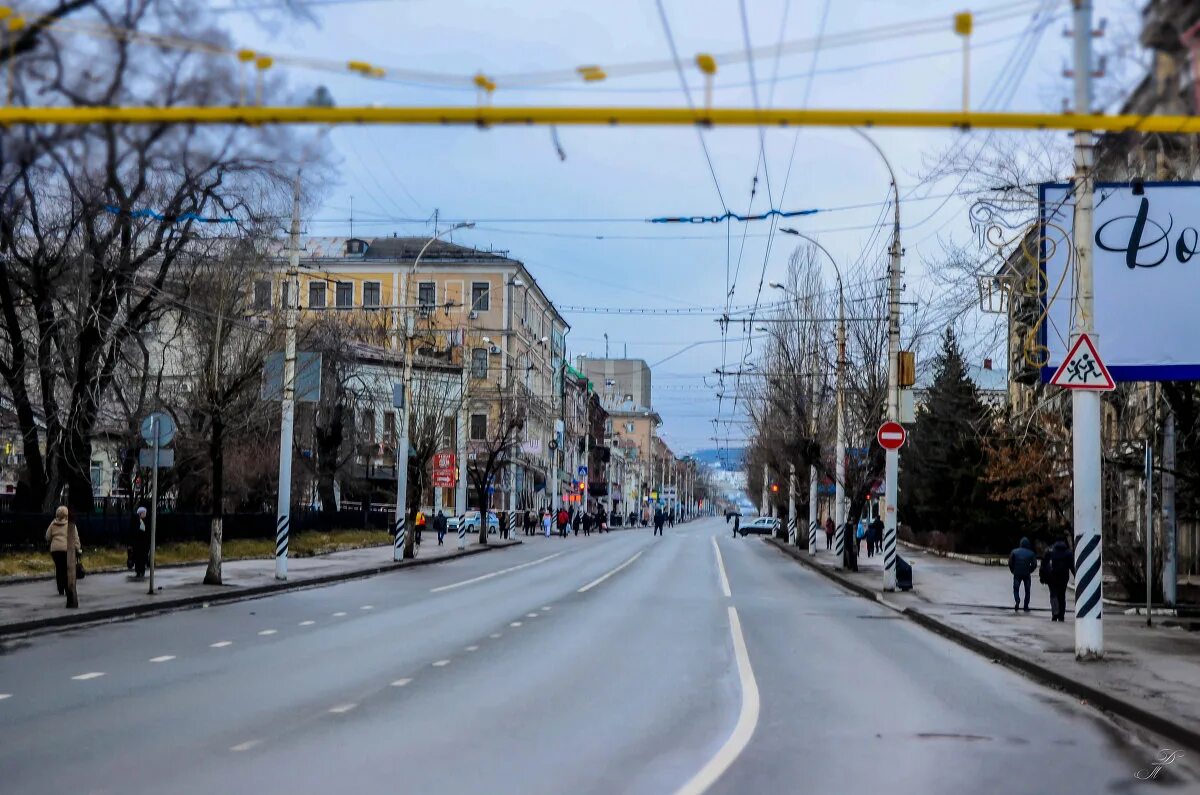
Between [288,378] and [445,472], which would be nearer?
[288,378]

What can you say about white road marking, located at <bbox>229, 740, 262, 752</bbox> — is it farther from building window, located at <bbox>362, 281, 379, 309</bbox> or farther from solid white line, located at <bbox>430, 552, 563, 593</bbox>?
building window, located at <bbox>362, 281, 379, 309</bbox>

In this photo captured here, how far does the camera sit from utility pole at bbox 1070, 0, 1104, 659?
16703mm

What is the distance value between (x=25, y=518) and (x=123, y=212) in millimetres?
7859

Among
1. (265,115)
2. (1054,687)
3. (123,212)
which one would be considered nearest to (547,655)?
(1054,687)

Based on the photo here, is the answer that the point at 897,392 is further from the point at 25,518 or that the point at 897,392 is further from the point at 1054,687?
the point at 25,518

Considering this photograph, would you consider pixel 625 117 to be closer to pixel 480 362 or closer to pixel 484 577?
pixel 484 577

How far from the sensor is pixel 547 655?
675 inches

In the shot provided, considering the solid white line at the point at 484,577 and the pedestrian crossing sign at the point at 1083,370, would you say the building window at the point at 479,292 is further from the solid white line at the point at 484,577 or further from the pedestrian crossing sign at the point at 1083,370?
the pedestrian crossing sign at the point at 1083,370

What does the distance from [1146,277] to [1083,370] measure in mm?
4646

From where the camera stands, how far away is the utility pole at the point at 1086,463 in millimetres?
16703

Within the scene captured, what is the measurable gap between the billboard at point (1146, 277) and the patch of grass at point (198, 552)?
22.2m

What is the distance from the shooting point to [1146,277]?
2055cm

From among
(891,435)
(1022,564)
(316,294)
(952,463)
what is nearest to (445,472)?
(952,463)

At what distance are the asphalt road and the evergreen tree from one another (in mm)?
28150
